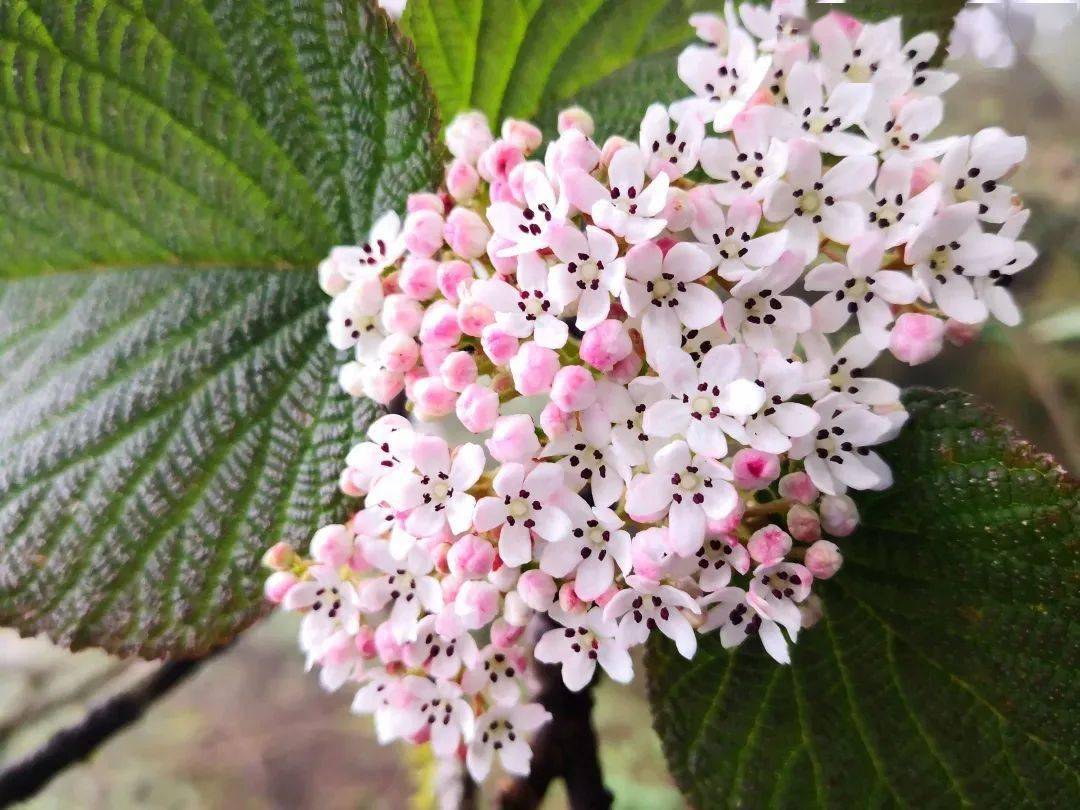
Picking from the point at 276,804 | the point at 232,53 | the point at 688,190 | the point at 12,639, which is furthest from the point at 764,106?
the point at 12,639

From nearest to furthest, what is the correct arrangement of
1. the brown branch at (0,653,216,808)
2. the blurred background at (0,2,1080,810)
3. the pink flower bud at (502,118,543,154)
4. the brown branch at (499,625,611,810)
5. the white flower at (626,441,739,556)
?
the white flower at (626,441,739,556) → the pink flower bud at (502,118,543,154) → the brown branch at (499,625,611,810) → the brown branch at (0,653,216,808) → the blurred background at (0,2,1080,810)

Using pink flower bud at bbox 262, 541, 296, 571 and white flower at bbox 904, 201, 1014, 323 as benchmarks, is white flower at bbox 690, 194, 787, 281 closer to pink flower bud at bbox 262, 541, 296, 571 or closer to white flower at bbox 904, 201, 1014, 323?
white flower at bbox 904, 201, 1014, 323

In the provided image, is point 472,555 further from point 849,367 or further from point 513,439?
Answer: point 849,367

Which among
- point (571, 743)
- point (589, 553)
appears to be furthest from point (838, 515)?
point (571, 743)

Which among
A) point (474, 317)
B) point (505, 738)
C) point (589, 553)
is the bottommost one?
point (505, 738)

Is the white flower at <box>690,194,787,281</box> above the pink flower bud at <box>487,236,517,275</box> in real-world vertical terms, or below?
above

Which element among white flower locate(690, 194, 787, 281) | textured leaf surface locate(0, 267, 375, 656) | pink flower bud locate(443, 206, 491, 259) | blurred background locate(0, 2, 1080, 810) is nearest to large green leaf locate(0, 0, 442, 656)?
textured leaf surface locate(0, 267, 375, 656)

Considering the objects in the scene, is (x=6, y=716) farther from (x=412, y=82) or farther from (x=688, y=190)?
(x=688, y=190)
